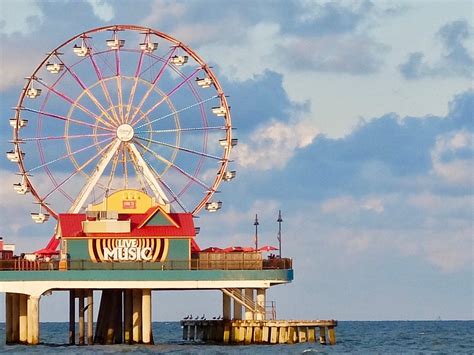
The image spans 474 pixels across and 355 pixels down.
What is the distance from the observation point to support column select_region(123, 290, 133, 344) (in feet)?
351

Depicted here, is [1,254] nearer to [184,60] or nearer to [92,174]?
[92,174]

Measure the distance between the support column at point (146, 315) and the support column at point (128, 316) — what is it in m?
2.11

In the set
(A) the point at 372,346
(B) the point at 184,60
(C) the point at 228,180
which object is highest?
(B) the point at 184,60

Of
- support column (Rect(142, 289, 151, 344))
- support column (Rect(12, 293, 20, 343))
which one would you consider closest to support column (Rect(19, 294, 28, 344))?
support column (Rect(12, 293, 20, 343))

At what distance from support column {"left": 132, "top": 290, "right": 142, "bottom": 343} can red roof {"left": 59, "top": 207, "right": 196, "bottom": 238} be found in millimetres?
3861

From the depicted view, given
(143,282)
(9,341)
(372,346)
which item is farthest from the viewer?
(372,346)

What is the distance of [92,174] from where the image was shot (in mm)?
109125

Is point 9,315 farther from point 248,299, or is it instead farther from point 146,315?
point 248,299

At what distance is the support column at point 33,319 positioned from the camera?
103750 mm

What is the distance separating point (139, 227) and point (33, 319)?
Result: 8.43m

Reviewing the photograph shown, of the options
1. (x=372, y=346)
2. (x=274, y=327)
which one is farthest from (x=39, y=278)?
(x=372, y=346)

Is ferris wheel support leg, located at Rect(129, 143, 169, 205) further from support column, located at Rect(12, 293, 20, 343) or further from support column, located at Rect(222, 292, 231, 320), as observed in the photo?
support column, located at Rect(12, 293, 20, 343)

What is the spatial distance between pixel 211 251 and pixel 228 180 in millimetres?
8231

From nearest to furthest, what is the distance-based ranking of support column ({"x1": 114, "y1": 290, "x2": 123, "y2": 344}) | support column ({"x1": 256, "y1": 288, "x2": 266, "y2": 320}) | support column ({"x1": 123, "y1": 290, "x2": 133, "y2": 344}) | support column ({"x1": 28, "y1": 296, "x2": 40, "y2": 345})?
support column ({"x1": 28, "y1": 296, "x2": 40, "y2": 345}), support column ({"x1": 256, "y1": 288, "x2": 266, "y2": 320}), support column ({"x1": 123, "y1": 290, "x2": 133, "y2": 344}), support column ({"x1": 114, "y1": 290, "x2": 123, "y2": 344})
